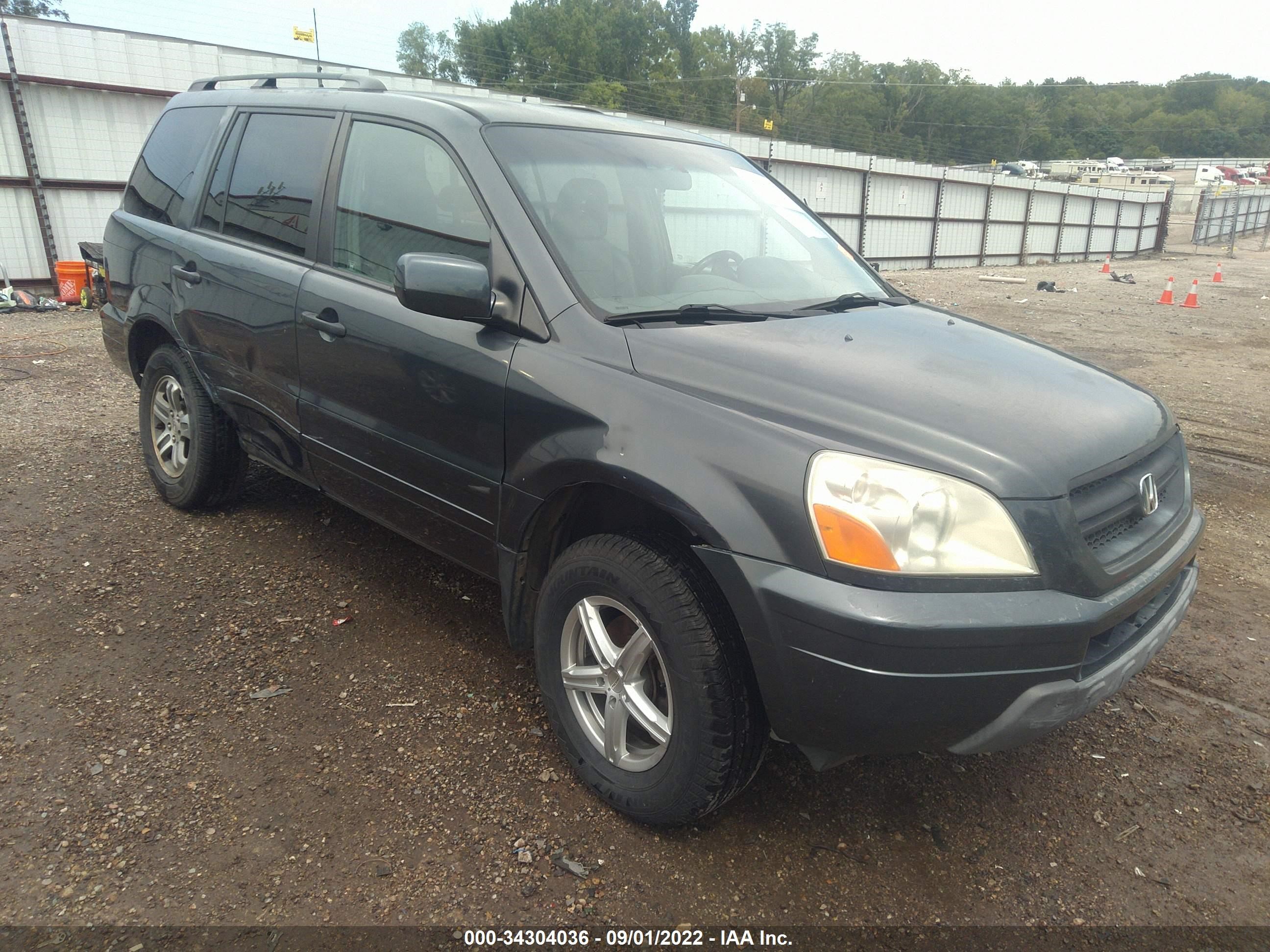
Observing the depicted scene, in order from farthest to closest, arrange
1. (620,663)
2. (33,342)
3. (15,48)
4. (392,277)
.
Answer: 1. (15,48)
2. (33,342)
3. (392,277)
4. (620,663)

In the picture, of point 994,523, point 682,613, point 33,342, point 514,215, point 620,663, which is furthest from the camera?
point 33,342

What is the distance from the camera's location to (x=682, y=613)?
216cm

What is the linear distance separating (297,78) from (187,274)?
43.3 inches

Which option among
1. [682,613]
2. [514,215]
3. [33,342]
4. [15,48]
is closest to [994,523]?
[682,613]

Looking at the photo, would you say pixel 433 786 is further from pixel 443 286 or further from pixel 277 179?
pixel 277 179

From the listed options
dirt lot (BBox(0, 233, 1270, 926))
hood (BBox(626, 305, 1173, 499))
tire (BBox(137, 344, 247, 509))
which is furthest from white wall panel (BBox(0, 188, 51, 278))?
hood (BBox(626, 305, 1173, 499))

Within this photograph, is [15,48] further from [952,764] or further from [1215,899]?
[1215,899]

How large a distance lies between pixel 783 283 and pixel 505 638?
1.71 m

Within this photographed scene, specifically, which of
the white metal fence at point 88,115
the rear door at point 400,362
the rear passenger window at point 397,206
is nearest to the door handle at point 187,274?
the rear door at point 400,362

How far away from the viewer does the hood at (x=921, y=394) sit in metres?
2.06

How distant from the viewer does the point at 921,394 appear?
229 cm

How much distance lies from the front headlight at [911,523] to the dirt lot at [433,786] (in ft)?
3.01

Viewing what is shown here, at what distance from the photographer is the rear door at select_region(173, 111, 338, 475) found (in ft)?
11.2

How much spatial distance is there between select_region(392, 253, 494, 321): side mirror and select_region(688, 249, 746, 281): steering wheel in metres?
0.76
